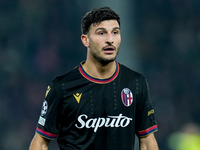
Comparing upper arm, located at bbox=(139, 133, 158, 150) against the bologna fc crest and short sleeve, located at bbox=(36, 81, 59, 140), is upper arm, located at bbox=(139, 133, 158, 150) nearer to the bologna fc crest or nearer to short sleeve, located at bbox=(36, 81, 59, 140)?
the bologna fc crest

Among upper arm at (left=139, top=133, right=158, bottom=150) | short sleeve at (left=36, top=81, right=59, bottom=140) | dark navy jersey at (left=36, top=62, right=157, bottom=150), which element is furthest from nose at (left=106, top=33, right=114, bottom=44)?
upper arm at (left=139, top=133, right=158, bottom=150)

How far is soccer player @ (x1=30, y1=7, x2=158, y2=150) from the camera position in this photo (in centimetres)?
319

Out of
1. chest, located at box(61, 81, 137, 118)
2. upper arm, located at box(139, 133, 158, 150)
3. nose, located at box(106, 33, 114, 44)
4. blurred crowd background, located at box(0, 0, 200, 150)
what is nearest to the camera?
nose, located at box(106, 33, 114, 44)

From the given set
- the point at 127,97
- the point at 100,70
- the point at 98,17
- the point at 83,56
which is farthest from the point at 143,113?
Answer: the point at 83,56

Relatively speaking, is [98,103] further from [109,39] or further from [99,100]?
[109,39]

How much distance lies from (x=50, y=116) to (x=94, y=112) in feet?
1.31

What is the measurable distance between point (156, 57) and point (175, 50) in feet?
1.52

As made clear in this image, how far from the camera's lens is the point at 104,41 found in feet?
10.3

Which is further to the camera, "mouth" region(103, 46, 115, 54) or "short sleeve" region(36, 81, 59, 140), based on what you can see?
"short sleeve" region(36, 81, 59, 140)

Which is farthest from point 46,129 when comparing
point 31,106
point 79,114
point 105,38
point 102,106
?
point 31,106

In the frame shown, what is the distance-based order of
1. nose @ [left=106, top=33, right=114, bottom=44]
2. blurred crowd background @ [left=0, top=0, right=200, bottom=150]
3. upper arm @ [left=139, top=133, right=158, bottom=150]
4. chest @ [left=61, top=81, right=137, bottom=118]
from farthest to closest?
blurred crowd background @ [left=0, top=0, right=200, bottom=150] → upper arm @ [left=139, top=133, right=158, bottom=150] → chest @ [left=61, top=81, right=137, bottom=118] → nose @ [left=106, top=33, right=114, bottom=44]

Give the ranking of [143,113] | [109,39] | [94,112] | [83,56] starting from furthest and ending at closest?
[83,56] < [143,113] < [94,112] < [109,39]

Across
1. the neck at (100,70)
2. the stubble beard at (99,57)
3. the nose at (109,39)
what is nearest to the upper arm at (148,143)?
the neck at (100,70)

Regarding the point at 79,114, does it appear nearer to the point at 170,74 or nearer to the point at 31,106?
the point at 31,106
